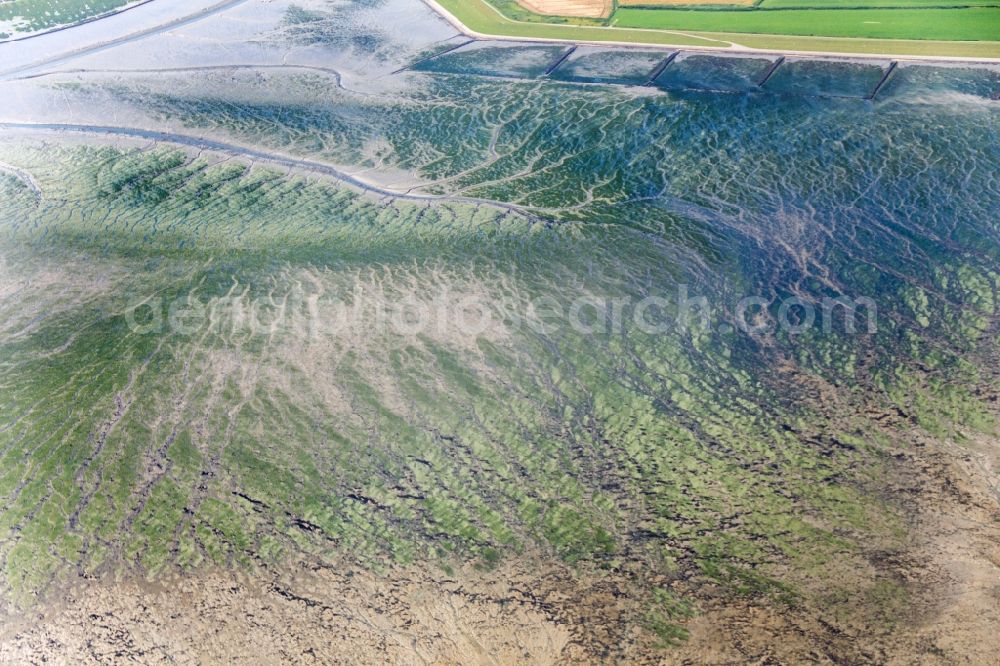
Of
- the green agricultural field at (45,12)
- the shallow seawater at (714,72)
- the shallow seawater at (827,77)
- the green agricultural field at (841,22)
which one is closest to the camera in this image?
the shallow seawater at (827,77)

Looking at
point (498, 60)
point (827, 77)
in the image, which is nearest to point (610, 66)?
point (498, 60)

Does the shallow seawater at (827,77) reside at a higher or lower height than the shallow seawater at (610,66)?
lower

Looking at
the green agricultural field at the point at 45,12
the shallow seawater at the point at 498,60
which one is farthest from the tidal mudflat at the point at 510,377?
the green agricultural field at the point at 45,12

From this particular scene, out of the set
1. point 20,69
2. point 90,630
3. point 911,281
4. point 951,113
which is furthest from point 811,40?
point 20,69

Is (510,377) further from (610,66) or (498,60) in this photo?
(498,60)

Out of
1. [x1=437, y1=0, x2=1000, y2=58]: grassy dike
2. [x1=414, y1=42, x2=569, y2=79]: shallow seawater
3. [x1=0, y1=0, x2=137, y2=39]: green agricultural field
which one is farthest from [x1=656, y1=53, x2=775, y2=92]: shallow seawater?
[x1=0, y1=0, x2=137, y2=39]: green agricultural field

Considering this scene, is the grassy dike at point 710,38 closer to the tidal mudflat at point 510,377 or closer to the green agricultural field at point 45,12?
the tidal mudflat at point 510,377
